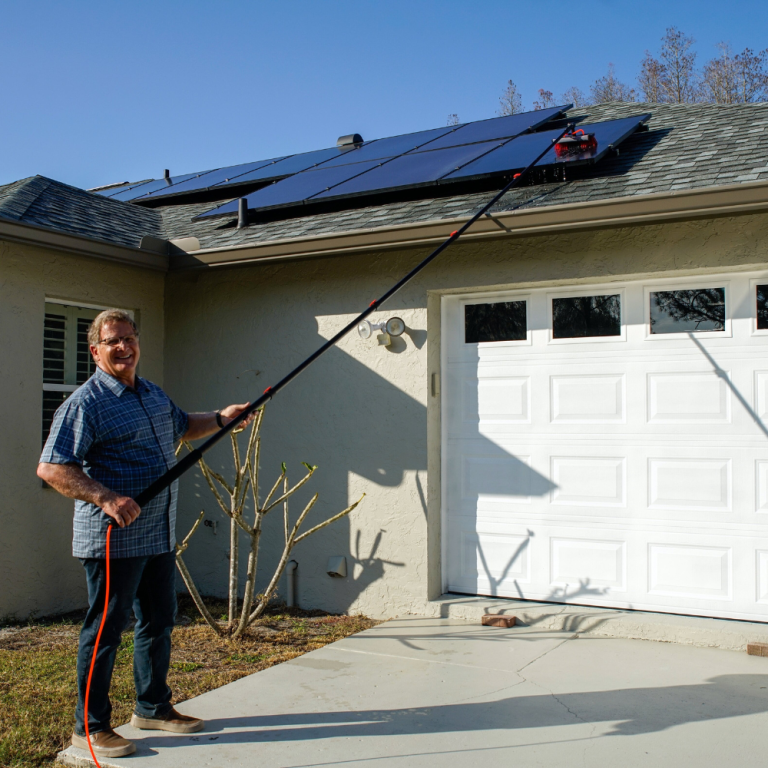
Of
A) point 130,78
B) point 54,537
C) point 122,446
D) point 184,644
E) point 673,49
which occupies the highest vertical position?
point 673,49

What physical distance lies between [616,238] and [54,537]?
4989mm

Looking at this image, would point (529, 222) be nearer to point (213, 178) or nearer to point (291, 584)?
point (291, 584)

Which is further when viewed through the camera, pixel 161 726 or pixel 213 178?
pixel 213 178

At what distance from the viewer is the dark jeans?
3.42m

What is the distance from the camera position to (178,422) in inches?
157

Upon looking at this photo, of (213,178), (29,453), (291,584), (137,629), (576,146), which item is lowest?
(291,584)

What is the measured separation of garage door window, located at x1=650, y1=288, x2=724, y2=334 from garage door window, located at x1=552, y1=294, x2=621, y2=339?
266mm

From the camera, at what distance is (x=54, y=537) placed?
6.39 metres

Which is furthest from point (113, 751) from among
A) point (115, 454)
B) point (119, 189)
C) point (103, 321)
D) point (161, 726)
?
point (119, 189)

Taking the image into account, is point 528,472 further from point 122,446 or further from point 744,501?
point 122,446

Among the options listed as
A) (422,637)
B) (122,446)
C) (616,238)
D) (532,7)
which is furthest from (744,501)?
(532,7)

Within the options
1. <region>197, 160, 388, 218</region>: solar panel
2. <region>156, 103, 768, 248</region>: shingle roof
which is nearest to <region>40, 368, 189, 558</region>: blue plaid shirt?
<region>156, 103, 768, 248</region>: shingle roof

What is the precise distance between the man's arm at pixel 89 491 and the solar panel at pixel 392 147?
5.70 m

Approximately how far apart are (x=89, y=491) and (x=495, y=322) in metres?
3.66
